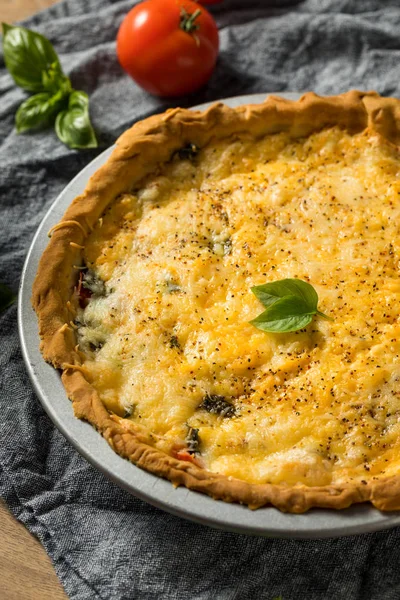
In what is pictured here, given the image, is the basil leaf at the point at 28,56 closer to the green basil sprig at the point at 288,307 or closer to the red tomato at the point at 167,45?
the red tomato at the point at 167,45

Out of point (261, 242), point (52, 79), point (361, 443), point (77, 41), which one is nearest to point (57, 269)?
point (261, 242)

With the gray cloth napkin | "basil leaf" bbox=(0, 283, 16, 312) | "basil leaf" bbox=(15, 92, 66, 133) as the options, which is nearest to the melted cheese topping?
the gray cloth napkin

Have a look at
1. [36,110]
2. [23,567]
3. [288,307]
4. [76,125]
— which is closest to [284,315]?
[288,307]

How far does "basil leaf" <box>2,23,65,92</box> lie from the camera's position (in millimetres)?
4738

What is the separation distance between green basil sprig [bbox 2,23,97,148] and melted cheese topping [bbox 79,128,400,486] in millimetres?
1109

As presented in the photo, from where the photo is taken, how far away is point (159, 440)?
2.88 m

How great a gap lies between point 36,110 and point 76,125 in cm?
35

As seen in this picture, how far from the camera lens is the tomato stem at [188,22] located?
4562 millimetres

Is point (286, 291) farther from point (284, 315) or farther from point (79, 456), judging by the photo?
point (79, 456)

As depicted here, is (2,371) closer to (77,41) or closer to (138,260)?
(138,260)

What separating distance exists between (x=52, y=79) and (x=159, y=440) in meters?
2.77

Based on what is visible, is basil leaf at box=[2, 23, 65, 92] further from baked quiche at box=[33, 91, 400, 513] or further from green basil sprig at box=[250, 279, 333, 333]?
green basil sprig at box=[250, 279, 333, 333]

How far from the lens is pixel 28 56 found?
474 cm

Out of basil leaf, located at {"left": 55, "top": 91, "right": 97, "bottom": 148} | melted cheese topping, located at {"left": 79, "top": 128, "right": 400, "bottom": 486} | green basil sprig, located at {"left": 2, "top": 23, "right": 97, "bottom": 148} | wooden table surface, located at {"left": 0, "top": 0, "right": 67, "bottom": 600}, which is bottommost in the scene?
wooden table surface, located at {"left": 0, "top": 0, "right": 67, "bottom": 600}
